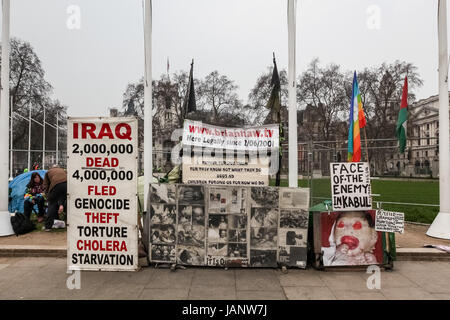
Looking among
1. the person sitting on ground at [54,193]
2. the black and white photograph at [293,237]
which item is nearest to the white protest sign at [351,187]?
the black and white photograph at [293,237]

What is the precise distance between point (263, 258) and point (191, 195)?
1.60 m

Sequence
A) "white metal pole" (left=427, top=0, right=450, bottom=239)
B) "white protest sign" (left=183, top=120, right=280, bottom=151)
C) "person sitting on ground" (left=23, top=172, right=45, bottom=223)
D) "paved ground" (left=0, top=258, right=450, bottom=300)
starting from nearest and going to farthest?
"paved ground" (left=0, top=258, right=450, bottom=300)
"white protest sign" (left=183, top=120, right=280, bottom=151)
"white metal pole" (left=427, top=0, right=450, bottom=239)
"person sitting on ground" (left=23, top=172, right=45, bottom=223)

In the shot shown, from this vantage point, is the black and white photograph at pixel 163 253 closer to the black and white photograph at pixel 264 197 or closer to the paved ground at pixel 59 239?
the black and white photograph at pixel 264 197

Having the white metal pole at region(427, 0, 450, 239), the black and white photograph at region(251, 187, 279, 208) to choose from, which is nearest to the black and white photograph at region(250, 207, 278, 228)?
the black and white photograph at region(251, 187, 279, 208)

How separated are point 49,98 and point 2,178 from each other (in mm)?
37439

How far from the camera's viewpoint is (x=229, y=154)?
5523 millimetres

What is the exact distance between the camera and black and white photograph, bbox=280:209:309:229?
5070 mm

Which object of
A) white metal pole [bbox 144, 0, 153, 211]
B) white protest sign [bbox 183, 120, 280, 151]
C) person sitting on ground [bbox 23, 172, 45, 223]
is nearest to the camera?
white protest sign [bbox 183, 120, 280, 151]

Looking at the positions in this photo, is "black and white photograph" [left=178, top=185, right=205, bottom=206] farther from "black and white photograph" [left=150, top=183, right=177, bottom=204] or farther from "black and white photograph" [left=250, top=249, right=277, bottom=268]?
"black and white photograph" [left=250, top=249, right=277, bottom=268]

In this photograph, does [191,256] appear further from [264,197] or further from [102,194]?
[102,194]

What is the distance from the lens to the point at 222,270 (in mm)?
5020

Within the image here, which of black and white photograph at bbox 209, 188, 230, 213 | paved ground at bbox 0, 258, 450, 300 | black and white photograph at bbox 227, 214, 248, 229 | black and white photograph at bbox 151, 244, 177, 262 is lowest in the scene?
paved ground at bbox 0, 258, 450, 300

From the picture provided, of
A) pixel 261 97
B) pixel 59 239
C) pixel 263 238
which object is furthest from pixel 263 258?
pixel 261 97

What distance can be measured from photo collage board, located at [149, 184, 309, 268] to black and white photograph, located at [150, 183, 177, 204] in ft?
0.08
